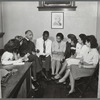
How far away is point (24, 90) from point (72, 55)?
762 mm

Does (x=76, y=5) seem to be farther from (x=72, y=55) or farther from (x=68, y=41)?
(x=72, y=55)

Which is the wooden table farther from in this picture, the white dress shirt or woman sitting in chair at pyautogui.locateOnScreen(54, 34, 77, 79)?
woman sitting in chair at pyautogui.locateOnScreen(54, 34, 77, 79)

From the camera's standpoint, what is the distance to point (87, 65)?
246 centimetres

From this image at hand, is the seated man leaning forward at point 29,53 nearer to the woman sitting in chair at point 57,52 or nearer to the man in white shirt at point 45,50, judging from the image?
the man in white shirt at point 45,50

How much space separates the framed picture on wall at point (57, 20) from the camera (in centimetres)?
238

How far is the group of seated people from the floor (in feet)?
0.22

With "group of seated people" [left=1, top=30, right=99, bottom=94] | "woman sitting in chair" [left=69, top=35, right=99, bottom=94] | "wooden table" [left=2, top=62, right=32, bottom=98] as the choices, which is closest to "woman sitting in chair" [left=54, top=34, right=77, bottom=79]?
"group of seated people" [left=1, top=30, right=99, bottom=94]

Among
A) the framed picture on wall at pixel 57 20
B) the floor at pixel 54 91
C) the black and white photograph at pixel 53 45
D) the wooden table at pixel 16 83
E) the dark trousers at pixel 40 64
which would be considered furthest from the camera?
the dark trousers at pixel 40 64

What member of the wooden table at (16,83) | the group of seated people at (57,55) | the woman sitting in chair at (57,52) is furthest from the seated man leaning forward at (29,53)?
the woman sitting in chair at (57,52)

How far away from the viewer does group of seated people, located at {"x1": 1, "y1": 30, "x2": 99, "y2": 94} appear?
2320 millimetres

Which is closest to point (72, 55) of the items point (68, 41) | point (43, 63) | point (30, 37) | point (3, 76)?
point (68, 41)

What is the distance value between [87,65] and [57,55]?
0.42 meters

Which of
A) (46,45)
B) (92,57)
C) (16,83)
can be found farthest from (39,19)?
(16,83)

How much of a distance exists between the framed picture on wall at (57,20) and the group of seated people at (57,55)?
0.12 m
